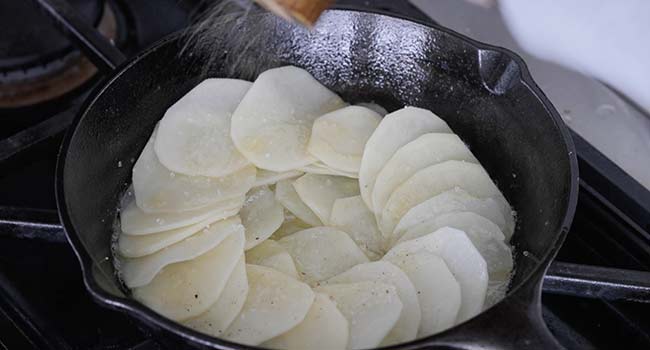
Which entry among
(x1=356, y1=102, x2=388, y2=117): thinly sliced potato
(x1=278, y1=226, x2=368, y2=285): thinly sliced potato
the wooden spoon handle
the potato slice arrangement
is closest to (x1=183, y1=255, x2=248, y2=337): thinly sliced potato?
the potato slice arrangement

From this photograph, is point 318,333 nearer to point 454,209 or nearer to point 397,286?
point 397,286

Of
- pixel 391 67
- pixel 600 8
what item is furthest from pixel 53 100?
pixel 600 8

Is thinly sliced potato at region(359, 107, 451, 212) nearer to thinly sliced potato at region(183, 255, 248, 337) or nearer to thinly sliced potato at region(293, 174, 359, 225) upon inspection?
thinly sliced potato at region(293, 174, 359, 225)

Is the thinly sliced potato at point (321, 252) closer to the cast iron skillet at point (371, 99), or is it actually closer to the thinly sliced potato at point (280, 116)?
the thinly sliced potato at point (280, 116)

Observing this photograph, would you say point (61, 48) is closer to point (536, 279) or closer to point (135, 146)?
point (135, 146)

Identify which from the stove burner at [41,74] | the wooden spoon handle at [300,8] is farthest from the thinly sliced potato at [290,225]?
the stove burner at [41,74]

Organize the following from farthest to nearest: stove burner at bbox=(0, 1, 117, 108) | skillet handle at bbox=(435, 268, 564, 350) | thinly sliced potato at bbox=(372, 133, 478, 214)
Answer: stove burner at bbox=(0, 1, 117, 108) → thinly sliced potato at bbox=(372, 133, 478, 214) → skillet handle at bbox=(435, 268, 564, 350)
